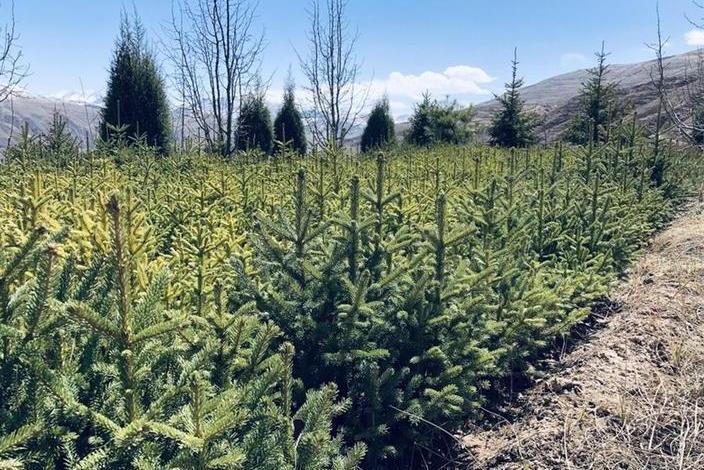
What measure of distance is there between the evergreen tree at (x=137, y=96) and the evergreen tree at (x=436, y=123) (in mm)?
9898

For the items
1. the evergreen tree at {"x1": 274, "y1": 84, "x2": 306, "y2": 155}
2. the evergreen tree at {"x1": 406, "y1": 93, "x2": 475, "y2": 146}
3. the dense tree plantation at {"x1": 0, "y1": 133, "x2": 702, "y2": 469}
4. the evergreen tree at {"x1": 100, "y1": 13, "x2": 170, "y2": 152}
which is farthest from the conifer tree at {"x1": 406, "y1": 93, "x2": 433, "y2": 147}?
the dense tree plantation at {"x1": 0, "y1": 133, "x2": 702, "y2": 469}

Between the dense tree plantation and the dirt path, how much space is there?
236 millimetres

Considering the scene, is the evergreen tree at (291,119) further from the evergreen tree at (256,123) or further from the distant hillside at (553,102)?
the distant hillside at (553,102)

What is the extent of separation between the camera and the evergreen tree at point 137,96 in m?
12.2

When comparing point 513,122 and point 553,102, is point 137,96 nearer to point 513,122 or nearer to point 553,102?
point 513,122

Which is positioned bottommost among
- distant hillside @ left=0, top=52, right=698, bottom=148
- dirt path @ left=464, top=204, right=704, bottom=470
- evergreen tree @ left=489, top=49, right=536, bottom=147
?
dirt path @ left=464, top=204, right=704, bottom=470

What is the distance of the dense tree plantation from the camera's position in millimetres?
1304

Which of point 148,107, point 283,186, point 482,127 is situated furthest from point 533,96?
point 283,186

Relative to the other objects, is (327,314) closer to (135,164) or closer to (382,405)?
(382,405)

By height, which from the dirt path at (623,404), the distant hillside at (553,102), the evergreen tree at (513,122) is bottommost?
the dirt path at (623,404)

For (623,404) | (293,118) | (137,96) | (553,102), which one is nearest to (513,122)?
(293,118)

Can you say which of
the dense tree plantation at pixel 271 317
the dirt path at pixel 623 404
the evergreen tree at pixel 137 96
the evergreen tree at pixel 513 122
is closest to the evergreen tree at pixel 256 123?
the evergreen tree at pixel 137 96

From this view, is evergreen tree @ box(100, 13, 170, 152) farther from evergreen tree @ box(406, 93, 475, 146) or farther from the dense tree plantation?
evergreen tree @ box(406, 93, 475, 146)

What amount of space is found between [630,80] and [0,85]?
2330 inches
